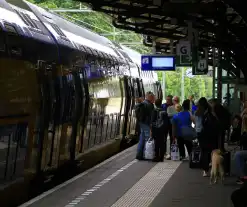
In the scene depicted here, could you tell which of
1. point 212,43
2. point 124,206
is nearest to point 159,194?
point 124,206

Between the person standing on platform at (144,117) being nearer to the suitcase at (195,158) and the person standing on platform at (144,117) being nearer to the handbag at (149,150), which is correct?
the handbag at (149,150)

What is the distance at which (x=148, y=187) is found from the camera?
11414mm

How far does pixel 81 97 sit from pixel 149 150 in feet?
10.6

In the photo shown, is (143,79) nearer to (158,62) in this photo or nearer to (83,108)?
(158,62)

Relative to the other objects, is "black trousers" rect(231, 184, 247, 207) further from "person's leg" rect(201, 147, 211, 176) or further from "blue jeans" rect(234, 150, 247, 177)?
"person's leg" rect(201, 147, 211, 176)

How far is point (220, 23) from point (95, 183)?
796 centimetres

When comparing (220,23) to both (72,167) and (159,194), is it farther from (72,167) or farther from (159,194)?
(159,194)

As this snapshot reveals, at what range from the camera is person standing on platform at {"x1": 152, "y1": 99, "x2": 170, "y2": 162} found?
15586 mm

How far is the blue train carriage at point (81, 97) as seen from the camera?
474 inches

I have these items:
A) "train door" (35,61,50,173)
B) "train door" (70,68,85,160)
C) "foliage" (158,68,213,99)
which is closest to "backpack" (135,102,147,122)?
"train door" (70,68,85,160)

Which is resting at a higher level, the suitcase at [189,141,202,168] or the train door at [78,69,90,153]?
the train door at [78,69,90,153]

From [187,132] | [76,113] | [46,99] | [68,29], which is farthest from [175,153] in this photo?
[46,99]

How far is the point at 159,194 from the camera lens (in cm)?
1064

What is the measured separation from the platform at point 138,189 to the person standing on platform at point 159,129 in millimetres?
1124
